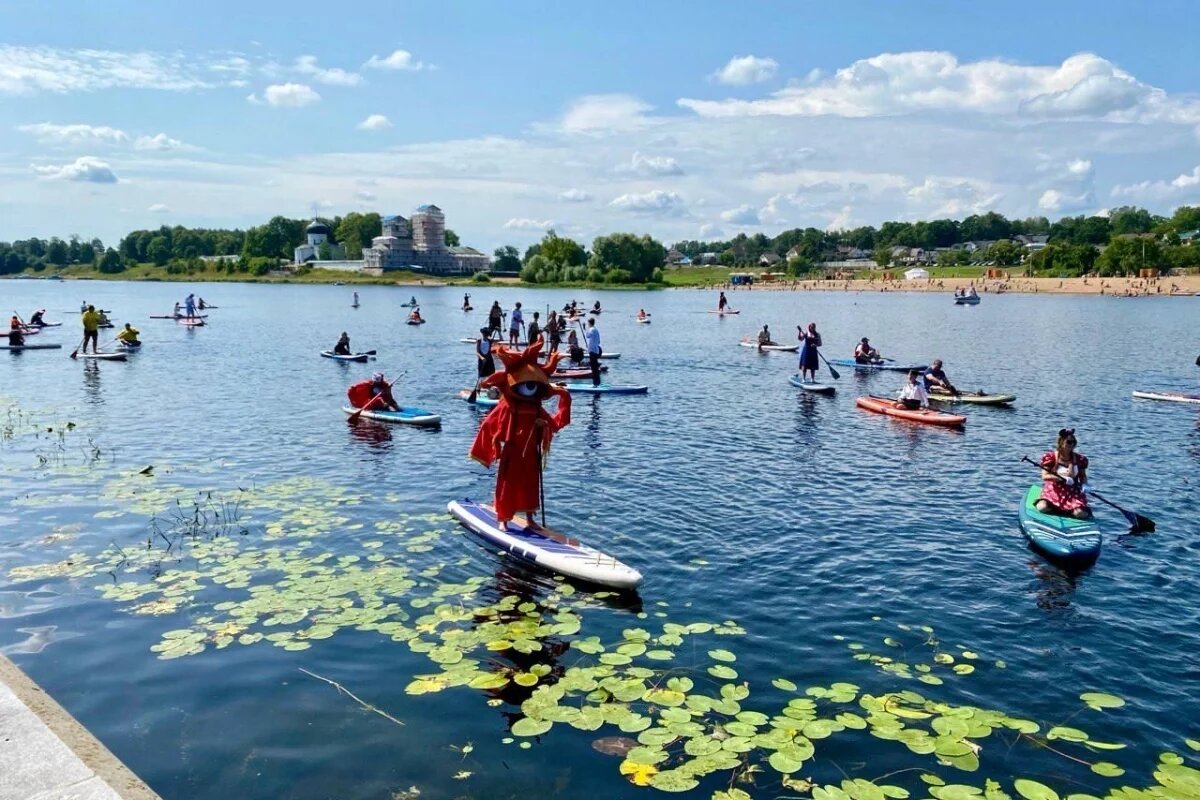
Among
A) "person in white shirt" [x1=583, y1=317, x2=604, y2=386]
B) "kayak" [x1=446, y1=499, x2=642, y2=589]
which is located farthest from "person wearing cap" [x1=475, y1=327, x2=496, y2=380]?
"kayak" [x1=446, y1=499, x2=642, y2=589]

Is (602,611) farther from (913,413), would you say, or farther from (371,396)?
(913,413)

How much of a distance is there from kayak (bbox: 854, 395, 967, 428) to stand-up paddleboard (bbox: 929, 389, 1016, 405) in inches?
138

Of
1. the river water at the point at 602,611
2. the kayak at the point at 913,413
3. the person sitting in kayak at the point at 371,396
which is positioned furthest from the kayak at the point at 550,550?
the kayak at the point at 913,413

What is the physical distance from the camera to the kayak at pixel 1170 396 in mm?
35691

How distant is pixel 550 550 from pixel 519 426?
7.55 ft

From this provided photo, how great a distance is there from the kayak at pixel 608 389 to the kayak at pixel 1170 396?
71.9ft

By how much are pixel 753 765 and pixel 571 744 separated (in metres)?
2.10

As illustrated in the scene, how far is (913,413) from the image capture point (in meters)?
30.8

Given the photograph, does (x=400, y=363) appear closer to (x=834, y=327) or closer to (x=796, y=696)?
(x=796, y=696)

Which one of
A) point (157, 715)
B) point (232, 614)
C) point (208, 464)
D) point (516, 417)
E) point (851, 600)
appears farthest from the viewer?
point (208, 464)

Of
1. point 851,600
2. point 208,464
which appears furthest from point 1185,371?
point 208,464

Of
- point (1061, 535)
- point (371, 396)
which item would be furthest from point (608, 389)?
point (1061, 535)

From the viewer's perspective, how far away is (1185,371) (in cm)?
4838

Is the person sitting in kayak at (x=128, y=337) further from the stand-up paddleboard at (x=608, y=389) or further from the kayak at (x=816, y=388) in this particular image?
the kayak at (x=816, y=388)
